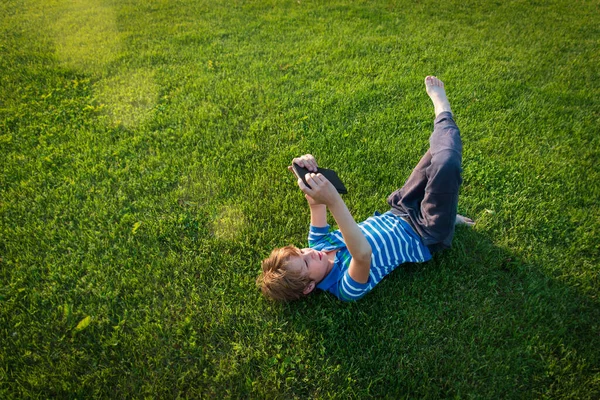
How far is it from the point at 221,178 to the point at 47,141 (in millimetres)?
2401

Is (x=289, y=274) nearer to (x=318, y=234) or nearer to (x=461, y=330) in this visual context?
(x=318, y=234)

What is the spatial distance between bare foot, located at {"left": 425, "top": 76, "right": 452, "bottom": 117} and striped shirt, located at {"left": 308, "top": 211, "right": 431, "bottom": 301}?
1064 mm

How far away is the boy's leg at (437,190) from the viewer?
2.92 metres

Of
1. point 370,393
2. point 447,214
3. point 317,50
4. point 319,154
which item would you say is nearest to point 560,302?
point 447,214

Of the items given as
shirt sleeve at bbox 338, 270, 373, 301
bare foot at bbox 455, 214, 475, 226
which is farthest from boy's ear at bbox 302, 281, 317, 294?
bare foot at bbox 455, 214, 475, 226

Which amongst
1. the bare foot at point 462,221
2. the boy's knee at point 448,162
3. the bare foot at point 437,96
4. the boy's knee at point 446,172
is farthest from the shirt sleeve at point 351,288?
the bare foot at point 437,96

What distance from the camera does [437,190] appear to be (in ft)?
9.70

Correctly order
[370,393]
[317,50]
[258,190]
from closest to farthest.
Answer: [370,393] → [258,190] → [317,50]

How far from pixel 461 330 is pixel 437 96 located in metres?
2.08

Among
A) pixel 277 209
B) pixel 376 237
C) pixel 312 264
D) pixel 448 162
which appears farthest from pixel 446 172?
pixel 277 209

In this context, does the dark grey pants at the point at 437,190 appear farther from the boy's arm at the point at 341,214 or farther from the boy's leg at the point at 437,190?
the boy's arm at the point at 341,214

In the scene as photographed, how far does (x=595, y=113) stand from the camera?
4.98m

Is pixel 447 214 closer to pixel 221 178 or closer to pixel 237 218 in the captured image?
pixel 237 218

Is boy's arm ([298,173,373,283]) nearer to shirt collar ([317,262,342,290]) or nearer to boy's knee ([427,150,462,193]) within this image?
shirt collar ([317,262,342,290])
